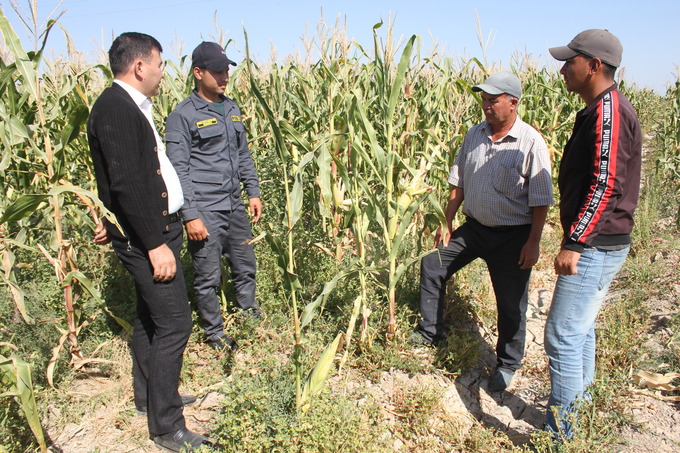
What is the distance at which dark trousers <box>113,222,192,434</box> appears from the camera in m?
2.52

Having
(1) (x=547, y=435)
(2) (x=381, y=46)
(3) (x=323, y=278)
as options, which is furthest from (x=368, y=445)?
(2) (x=381, y=46)

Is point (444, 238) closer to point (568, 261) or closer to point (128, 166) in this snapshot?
point (568, 261)

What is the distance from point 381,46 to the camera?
10.6ft

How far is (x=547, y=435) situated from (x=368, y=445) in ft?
3.16

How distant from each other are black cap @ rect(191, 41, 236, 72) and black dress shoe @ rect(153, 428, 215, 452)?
2.32 meters

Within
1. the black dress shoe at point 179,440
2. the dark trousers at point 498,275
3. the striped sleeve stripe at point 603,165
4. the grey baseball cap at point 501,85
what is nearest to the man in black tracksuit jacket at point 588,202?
the striped sleeve stripe at point 603,165

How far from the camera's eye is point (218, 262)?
345 centimetres

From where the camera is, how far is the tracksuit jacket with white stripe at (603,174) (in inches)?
86.8

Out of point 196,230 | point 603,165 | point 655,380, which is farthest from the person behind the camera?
point 196,230

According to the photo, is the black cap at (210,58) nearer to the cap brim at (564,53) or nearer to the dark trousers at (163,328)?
the dark trousers at (163,328)

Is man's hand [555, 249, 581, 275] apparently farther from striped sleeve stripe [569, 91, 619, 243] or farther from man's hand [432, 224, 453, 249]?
man's hand [432, 224, 453, 249]

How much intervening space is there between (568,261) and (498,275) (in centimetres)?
95

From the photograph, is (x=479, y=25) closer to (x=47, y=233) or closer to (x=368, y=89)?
(x=368, y=89)

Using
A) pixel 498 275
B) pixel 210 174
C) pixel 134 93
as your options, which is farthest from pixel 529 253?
pixel 134 93
